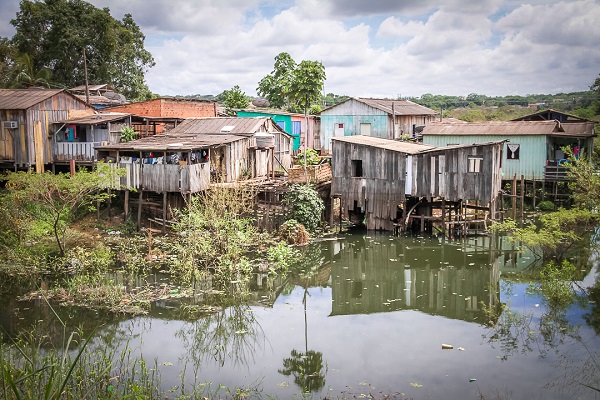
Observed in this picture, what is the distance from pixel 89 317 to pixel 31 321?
4.49ft

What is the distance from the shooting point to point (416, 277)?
19.4 m

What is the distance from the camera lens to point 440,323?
50.4 ft

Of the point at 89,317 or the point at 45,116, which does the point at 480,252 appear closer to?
the point at 89,317

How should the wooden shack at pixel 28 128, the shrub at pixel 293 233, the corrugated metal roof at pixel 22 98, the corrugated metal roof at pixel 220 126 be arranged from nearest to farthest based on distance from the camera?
the shrub at pixel 293 233
the corrugated metal roof at pixel 22 98
the wooden shack at pixel 28 128
the corrugated metal roof at pixel 220 126

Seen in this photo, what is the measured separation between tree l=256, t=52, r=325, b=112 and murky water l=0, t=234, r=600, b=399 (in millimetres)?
22304

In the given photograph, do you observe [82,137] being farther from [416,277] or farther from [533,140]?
[533,140]

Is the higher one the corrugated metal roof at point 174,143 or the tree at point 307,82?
the tree at point 307,82

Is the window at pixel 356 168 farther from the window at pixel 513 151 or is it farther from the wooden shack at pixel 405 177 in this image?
the window at pixel 513 151

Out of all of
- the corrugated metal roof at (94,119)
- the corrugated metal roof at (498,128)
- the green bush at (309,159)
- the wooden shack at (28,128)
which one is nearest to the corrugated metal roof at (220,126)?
the corrugated metal roof at (94,119)

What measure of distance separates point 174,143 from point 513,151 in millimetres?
17310

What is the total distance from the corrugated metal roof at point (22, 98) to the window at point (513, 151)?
2260cm

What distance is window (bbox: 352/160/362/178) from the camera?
25.7m

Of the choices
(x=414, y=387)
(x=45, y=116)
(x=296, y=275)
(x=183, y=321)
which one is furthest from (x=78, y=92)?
(x=414, y=387)

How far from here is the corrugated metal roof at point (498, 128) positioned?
1193 inches
